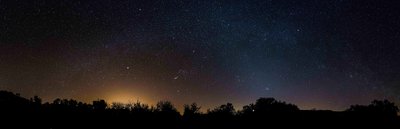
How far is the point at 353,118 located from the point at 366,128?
37.7 inches

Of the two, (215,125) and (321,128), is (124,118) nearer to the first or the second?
(215,125)

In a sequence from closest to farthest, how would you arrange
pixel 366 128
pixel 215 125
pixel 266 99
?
1. pixel 366 128
2. pixel 215 125
3. pixel 266 99

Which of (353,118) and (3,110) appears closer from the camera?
(353,118)

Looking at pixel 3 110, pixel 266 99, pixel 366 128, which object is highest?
pixel 266 99

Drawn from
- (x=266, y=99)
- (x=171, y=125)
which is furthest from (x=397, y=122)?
(x=266, y=99)

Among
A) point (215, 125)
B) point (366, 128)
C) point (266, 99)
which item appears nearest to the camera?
point (366, 128)

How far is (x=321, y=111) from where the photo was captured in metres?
23.9

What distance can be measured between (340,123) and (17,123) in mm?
19152

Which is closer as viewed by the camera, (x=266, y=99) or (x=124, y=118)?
(x=124, y=118)

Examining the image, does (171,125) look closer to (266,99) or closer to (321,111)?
(321,111)

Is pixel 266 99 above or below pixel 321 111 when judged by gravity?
above

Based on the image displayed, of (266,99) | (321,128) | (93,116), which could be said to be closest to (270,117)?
(321,128)

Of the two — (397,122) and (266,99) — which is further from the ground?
(266,99)

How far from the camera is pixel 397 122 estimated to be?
2197 cm
